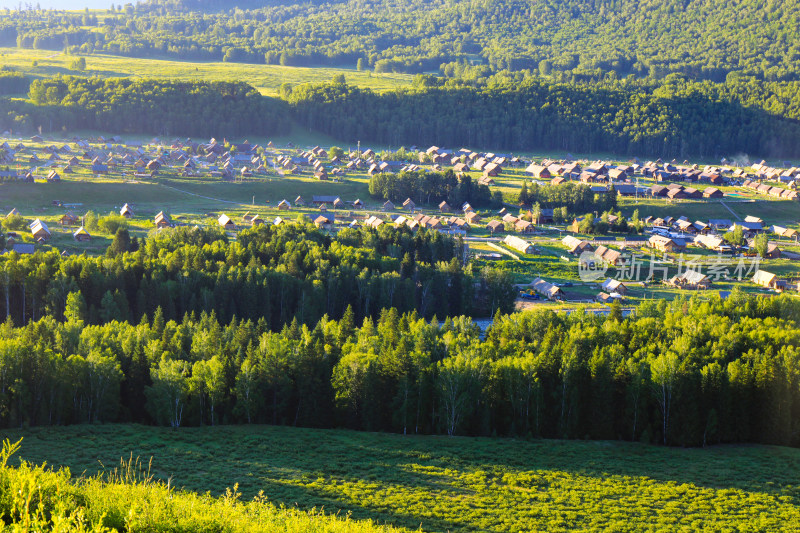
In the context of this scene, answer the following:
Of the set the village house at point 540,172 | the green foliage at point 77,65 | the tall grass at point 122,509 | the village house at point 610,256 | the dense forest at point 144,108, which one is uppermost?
the green foliage at point 77,65

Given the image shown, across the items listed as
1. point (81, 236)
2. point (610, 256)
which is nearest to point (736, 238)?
point (610, 256)

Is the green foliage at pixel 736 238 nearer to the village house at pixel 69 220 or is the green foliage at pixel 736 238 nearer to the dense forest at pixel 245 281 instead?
the dense forest at pixel 245 281

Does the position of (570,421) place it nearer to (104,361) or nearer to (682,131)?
(104,361)

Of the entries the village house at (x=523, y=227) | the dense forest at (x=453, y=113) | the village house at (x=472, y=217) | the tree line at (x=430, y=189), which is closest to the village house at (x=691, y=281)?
the village house at (x=523, y=227)

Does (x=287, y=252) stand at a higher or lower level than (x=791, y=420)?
higher

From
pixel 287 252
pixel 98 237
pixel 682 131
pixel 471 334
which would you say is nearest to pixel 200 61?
pixel 682 131

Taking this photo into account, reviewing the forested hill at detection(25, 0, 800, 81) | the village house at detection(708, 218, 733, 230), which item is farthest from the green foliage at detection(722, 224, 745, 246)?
the forested hill at detection(25, 0, 800, 81)

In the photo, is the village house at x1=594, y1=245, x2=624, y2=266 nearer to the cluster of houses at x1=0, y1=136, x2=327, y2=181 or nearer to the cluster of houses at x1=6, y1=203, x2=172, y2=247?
the cluster of houses at x1=6, y1=203, x2=172, y2=247
